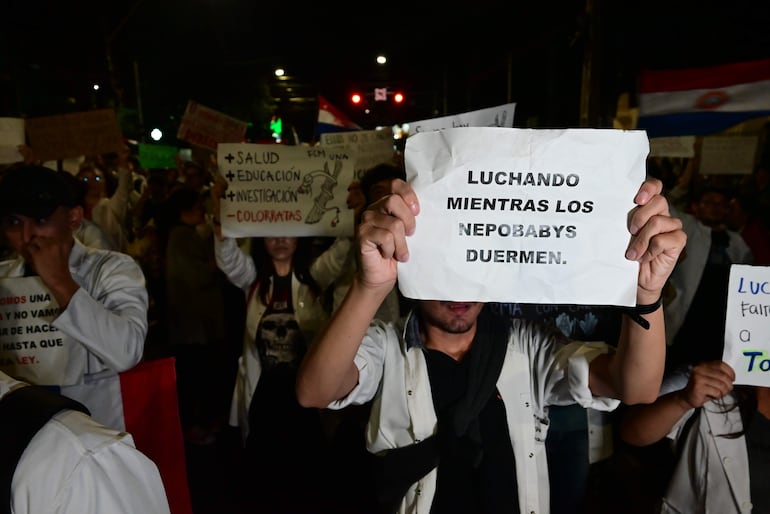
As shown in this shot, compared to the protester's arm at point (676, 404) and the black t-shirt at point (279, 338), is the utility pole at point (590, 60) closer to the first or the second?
the black t-shirt at point (279, 338)

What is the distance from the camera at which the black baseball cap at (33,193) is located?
→ 2.04 metres

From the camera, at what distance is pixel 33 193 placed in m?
2.07

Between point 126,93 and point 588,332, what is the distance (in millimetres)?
21097

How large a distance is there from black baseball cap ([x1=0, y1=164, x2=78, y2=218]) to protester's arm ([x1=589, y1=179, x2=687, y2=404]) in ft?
6.79

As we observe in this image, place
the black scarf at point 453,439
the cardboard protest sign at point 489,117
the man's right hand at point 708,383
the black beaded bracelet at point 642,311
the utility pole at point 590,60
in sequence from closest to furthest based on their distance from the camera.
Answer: the black beaded bracelet at point 642,311
the black scarf at point 453,439
the man's right hand at point 708,383
the cardboard protest sign at point 489,117
the utility pole at point 590,60

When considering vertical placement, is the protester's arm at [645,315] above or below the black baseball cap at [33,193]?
below

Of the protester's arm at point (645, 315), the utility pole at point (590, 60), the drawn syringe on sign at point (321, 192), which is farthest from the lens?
the utility pole at point (590, 60)

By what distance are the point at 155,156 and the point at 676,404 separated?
29.3 ft

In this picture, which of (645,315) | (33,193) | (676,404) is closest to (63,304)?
(33,193)

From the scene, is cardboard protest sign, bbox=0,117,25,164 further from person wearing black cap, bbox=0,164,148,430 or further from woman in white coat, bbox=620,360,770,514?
woman in white coat, bbox=620,360,770,514

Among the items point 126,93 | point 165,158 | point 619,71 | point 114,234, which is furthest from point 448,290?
point 126,93

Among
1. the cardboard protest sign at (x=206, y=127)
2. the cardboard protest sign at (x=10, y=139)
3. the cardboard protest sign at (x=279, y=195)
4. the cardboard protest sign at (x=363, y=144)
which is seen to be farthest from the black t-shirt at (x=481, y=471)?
the cardboard protest sign at (x=206, y=127)

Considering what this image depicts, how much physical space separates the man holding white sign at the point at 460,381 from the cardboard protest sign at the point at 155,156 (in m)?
8.07

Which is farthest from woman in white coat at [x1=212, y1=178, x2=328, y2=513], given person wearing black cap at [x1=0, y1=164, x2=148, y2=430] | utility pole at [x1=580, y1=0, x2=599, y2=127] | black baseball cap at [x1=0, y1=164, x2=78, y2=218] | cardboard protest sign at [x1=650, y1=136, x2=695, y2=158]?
utility pole at [x1=580, y1=0, x2=599, y2=127]
